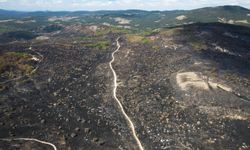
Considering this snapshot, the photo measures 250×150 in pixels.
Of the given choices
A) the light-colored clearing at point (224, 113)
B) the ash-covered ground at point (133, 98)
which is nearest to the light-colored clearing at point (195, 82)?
the ash-covered ground at point (133, 98)

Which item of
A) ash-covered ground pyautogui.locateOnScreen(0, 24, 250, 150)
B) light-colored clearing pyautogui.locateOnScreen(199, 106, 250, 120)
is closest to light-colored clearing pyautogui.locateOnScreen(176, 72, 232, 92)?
ash-covered ground pyautogui.locateOnScreen(0, 24, 250, 150)

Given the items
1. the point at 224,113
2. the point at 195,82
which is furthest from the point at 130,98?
A: the point at 224,113

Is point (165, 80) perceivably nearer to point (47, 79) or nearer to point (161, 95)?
point (161, 95)

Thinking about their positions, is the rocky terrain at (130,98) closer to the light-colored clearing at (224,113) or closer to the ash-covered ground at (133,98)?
the light-colored clearing at (224,113)

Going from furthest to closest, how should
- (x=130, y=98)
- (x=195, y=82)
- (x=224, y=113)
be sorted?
(x=195, y=82) → (x=130, y=98) → (x=224, y=113)

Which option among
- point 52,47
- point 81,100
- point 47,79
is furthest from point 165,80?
point 52,47

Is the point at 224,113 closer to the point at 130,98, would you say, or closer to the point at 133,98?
the point at 133,98

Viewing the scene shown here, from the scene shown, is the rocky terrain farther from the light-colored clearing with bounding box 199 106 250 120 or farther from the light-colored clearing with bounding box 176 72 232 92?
the light-colored clearing with bounding box 176 72 232 92
